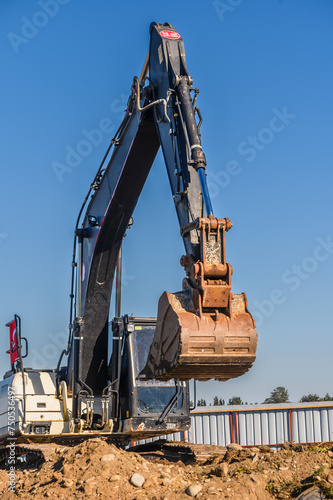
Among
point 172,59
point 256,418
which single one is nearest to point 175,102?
point 172,59

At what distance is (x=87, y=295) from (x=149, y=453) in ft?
9.77

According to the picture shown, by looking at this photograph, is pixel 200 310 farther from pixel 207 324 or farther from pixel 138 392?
pixel 138 392

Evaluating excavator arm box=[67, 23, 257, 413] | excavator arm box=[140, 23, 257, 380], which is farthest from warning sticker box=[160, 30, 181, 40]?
excavator arm box=[140, 23, 257, 380]

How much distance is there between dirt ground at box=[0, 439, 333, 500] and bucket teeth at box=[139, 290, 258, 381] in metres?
1.08

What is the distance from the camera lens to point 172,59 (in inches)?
337

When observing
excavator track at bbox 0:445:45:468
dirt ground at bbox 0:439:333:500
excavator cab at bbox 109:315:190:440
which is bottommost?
excavator track at bbox 0:445:45:468

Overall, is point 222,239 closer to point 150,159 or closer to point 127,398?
point 150,159

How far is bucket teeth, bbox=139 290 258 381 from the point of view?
6.30 meters

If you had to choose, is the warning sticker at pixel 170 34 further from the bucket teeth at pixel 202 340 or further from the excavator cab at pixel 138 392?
the excavator cab at pixel 138 392

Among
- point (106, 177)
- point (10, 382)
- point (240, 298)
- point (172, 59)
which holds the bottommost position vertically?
point (10, 382)

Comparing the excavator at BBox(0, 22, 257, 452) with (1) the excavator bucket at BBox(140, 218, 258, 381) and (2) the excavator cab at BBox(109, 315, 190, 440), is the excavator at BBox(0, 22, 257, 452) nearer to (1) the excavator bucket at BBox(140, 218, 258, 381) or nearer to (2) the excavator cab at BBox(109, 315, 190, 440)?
(2) the excavator cab at BBox(109, 315, 190, 440)

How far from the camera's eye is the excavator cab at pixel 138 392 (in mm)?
10391

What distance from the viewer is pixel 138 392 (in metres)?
10.5

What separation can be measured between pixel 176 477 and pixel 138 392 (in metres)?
3.33
